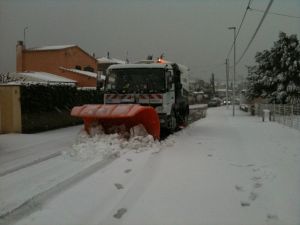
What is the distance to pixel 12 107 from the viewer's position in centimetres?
1855

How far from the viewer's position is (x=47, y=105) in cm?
2116

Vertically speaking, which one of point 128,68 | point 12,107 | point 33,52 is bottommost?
point 12,107

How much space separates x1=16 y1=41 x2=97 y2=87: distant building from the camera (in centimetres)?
4109

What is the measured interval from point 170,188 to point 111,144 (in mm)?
4754

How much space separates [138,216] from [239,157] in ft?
17.3

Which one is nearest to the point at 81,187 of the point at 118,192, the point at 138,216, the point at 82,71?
the point at 118,192

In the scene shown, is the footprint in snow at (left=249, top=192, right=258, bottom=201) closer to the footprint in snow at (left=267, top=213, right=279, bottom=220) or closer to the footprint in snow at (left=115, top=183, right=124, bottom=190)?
the footprint in snow at (left=267, top=213, right=279, bottom=220)

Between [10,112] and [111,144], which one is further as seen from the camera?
[10,112]

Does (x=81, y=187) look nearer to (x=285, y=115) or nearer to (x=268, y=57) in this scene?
(x=285, y=115)

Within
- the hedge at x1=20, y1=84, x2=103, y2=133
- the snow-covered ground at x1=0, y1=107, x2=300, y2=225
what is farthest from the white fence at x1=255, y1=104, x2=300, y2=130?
the snow-covered ground at x1=0, y1=107, x2=300, y2=225

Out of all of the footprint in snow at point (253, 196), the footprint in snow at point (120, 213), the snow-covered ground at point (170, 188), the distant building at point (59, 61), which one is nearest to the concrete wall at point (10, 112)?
the snow-covered ground at point (170, 188)

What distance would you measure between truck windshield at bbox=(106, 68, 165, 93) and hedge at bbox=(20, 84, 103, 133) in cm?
428

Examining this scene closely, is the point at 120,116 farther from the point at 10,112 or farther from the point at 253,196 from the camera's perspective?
the point at 10,112

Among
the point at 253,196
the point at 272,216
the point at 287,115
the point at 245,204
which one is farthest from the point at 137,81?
the point at 287,115
